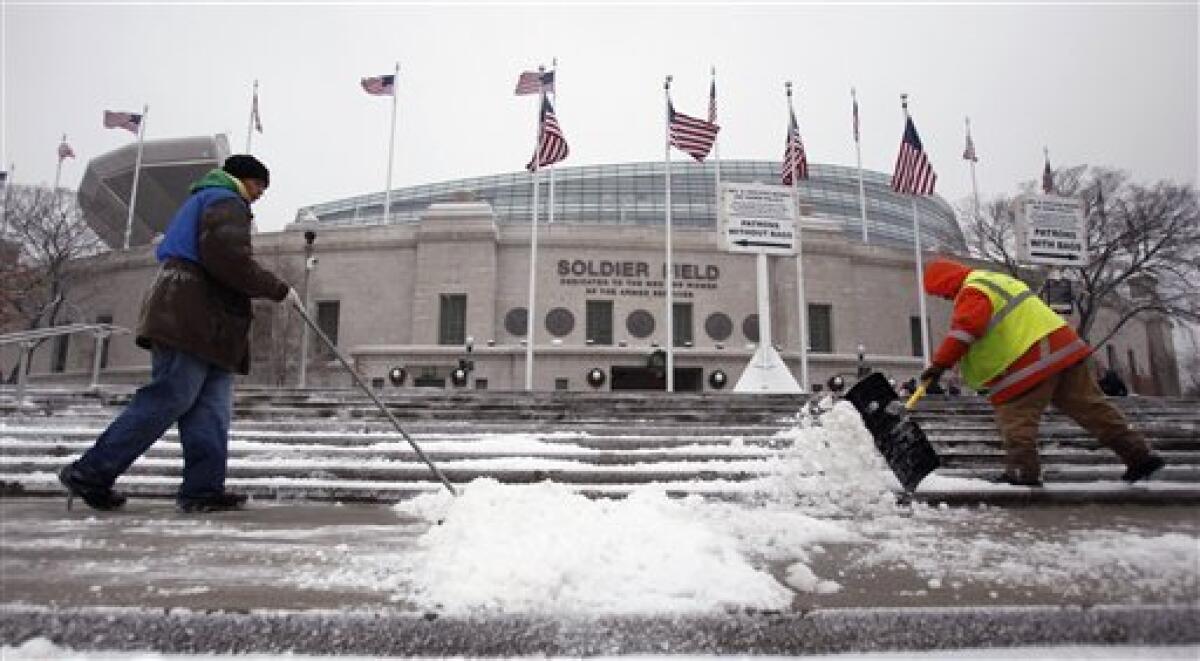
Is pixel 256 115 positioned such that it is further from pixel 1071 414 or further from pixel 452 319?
pixel 1071 414

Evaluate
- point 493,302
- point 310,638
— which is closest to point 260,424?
point 310,638

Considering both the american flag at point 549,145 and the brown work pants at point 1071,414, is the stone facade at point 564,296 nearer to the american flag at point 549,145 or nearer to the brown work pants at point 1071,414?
the american flag at point 549,145

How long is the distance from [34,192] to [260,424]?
3120 cm

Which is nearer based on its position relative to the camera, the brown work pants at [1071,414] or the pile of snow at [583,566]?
the pile of snow at [583,566]

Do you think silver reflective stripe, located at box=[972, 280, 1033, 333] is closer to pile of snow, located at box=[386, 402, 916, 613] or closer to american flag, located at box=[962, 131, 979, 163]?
pile of snow, located at box=[386, 402, 916, 613]

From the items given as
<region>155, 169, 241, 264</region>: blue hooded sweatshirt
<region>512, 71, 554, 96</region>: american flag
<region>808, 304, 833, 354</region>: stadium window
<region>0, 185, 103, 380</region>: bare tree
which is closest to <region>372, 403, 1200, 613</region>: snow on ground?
<region>155, 169, 241, 264</region>: blue hooded sweatshirt

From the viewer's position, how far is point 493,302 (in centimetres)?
2703

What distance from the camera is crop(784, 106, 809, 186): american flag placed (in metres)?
19.0

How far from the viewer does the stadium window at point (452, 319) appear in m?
27.1

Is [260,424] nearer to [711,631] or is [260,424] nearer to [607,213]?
[711,631]

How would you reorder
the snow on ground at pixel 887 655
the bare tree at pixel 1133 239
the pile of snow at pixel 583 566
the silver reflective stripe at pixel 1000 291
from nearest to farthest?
the snow on ground at pixel 887 655 → the pile of snow at pixel 583 566 → the silver reflective stripe at pixel 1000 291 → the bare tree at pixel 1133 239

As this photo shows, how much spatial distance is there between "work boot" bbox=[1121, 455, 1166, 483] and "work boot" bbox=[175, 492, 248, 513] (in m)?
6.04

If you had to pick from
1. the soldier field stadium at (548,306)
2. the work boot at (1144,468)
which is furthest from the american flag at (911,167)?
the work boot at (1144,468)

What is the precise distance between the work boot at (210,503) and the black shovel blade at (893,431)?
13.5 feet
